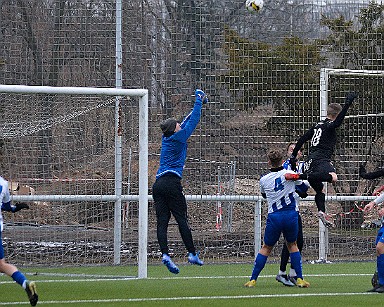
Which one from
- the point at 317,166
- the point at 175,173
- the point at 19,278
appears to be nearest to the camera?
the point at 19,278

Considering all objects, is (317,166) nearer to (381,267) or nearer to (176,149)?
(176,149)

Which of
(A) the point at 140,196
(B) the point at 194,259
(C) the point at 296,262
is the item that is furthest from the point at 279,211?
(A) the point at 140,196

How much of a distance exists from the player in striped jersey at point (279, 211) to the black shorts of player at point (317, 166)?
56.6 inches

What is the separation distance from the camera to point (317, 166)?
14695mm

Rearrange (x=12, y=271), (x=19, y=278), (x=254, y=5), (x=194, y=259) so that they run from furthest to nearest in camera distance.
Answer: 1. (x=254, y=5)
2. (x=194, y=259)
3. (x=12, y=271)
4. (x=19, y=278)

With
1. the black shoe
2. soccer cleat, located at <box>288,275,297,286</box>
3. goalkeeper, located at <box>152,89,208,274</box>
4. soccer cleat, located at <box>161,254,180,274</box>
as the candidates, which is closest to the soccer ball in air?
goalkeeper, located at <box>152,89,208,274</box>

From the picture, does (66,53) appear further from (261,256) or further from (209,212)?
(261,256)

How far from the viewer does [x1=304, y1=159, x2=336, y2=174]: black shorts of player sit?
14586mm

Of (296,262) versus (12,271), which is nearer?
(12,271)

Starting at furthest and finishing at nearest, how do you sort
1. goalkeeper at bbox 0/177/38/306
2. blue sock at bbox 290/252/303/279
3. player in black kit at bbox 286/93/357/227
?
player in black kit at bbox 286/93/357/227 → blue sock at bbox 290/252/303/279 → goalkeeper at bbox 0/177/38/306

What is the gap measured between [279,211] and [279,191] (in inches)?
10.7

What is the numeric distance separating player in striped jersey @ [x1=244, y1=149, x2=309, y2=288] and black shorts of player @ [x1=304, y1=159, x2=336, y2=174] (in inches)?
56.6

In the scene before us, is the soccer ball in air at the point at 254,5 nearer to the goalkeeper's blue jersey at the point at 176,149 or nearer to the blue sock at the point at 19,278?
the goalkeeper's blue jersey at the point at 176,149

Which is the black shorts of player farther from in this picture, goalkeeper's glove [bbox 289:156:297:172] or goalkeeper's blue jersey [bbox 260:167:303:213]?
goalkeeper's blue jersey [bbox 260:167:303:213]
